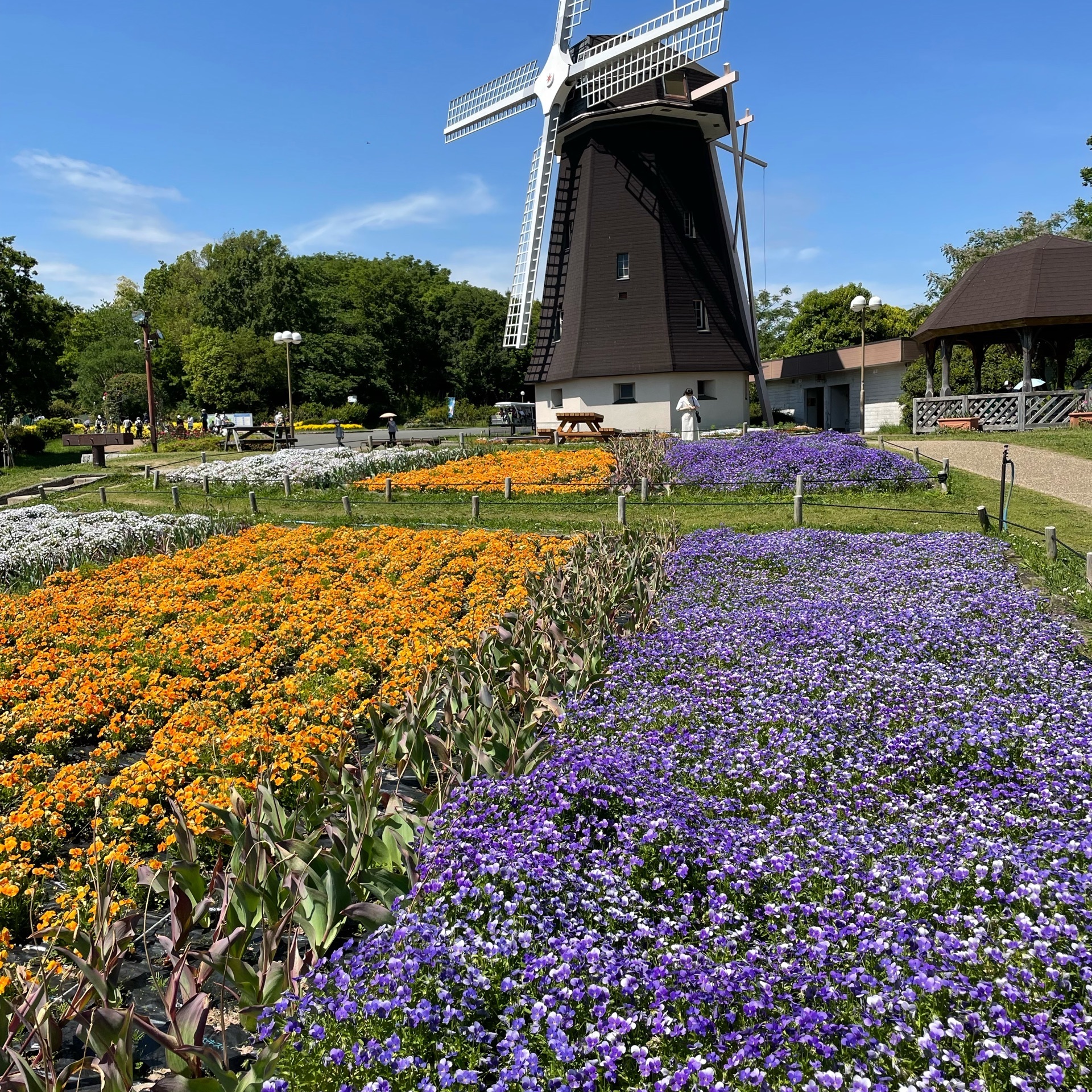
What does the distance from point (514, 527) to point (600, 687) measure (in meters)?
Answer: 8.77

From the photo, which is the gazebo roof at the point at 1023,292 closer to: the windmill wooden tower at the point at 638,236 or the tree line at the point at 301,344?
the windmill wooden tower at the point at 638,236

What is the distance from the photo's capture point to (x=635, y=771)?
4484 millimetres

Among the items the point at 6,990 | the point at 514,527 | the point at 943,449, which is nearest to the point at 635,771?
the point at 6,990

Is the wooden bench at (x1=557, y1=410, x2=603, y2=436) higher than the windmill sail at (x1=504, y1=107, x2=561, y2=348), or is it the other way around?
the windmill sail at (x1=504, y1=107, x2=561, y2=348)

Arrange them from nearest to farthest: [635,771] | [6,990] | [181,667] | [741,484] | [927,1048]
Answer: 1. [927,1048]
2. [6,990]
3. [635,771]
4. [181,667]
5. [741,484]

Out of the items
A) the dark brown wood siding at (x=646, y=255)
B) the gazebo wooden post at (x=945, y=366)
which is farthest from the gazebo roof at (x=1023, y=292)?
the dark brown wood siding at (x=646, y=255)

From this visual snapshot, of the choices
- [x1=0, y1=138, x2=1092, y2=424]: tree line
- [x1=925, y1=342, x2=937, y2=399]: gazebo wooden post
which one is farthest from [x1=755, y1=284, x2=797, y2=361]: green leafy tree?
[x1=925, y1=342, x2=937, y2=399]: gazebo wooden post

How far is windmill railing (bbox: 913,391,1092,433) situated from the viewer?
24938mm

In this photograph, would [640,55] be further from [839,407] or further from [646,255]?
[839,407]

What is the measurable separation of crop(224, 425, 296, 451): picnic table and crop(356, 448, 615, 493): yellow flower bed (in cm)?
1322

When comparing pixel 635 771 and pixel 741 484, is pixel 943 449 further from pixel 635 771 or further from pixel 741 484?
pixel 635 771

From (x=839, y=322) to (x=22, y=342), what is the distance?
4981 centimetres

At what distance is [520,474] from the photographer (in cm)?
2041

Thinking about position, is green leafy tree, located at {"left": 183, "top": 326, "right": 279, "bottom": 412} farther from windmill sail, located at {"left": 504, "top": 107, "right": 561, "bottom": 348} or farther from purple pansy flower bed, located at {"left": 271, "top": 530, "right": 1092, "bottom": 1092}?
purple pansy flower bed, located at {"left": 271, "top": 530, "right": 1092, "bottom": 1092}
